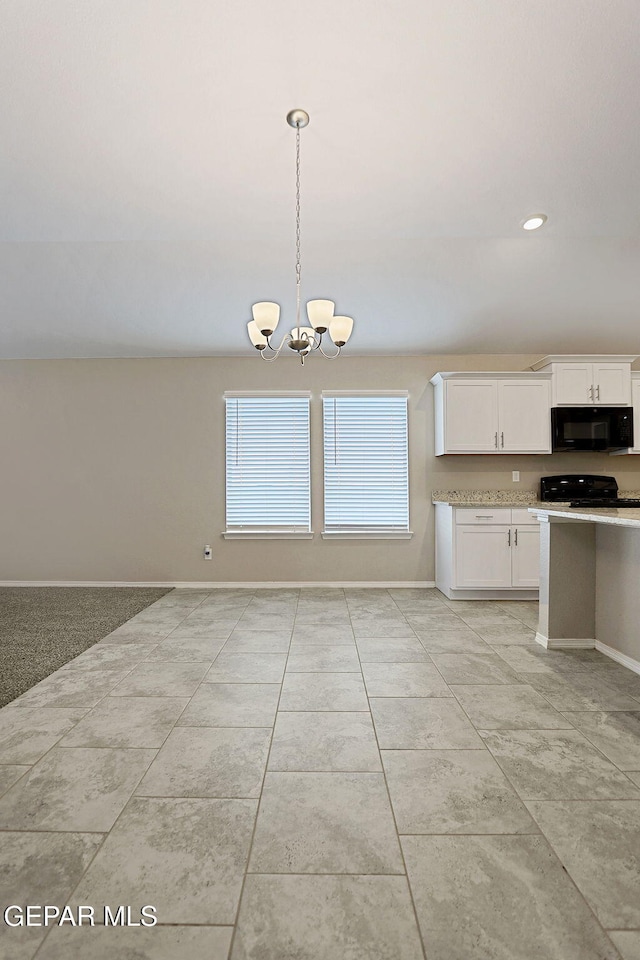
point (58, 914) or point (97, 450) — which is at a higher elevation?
point (97, 450)

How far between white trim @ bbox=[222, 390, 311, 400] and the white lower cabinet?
2.12 m

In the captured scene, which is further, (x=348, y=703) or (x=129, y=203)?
(x=129, y=203)

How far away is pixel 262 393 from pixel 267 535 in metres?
1.59

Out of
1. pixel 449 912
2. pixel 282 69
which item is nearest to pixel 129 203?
pixel 282 69

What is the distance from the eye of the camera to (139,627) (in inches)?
156

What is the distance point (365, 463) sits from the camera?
5527mm

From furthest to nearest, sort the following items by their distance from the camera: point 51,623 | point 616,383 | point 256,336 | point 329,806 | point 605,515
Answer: point 616,383 → point 51,623 → point 256,336 → point 605,515 → point 329,806

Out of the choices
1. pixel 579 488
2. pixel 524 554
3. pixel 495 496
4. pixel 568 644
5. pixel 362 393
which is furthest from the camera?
pixel 362 393

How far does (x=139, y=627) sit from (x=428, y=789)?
2.85 meters

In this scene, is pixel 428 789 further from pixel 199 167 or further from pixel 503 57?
pixel 199 167

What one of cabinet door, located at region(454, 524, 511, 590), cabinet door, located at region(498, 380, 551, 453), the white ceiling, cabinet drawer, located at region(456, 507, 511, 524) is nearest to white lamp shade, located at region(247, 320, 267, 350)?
the white ceiling

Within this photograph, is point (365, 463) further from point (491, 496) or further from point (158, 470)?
point (158, 470)

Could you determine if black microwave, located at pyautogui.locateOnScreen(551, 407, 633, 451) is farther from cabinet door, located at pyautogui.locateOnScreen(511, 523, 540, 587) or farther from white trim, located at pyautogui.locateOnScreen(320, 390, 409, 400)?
white trim, located at pyautogui.locateOnScreen(320, 390, 409, 400)

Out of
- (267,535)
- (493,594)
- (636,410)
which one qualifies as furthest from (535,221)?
(267,535)
